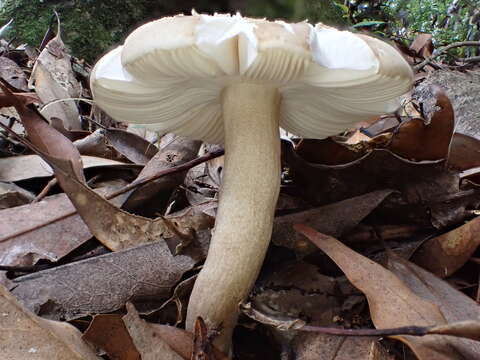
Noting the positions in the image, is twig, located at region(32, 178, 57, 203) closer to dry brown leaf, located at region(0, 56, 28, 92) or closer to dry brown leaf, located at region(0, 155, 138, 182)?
dry brown leaf, located at region(0, 155, 138, 182)

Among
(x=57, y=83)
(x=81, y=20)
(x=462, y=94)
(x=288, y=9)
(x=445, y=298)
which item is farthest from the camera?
(x=288, y=9)

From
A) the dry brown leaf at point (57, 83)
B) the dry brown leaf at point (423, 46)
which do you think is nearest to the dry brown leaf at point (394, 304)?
the dry brown leaf at point (57, 83)

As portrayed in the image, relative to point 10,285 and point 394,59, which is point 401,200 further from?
point 10,285

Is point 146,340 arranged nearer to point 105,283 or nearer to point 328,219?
point 105,283

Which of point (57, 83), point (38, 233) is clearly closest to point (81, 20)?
point (57, 83)

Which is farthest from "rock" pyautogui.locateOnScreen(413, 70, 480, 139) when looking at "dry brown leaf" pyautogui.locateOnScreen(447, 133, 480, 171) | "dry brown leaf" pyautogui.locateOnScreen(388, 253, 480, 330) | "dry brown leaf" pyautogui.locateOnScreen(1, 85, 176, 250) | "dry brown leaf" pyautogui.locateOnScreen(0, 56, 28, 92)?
"dry brown leaf" pyautogui.locateOnScreen(0, 56, 28, 92)

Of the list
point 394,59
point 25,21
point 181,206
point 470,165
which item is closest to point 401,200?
point 470,165

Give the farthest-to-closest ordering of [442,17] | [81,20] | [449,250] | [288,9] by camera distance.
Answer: [442,17] → [288,9] → [81,20] → [449,250]
